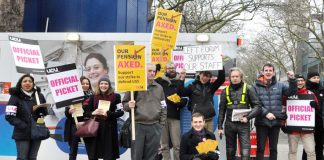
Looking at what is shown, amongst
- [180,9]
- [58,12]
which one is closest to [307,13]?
[180,9]

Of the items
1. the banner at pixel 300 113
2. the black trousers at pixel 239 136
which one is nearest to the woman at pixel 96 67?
the black trousers at pixel 239 136

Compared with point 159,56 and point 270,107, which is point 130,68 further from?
point 270,107

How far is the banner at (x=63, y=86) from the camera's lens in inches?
301

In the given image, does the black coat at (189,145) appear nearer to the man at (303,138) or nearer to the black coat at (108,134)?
the black coat at (108,134)

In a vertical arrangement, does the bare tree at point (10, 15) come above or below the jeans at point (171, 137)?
above

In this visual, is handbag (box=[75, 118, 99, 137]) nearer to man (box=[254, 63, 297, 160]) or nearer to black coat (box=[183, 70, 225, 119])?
black coat (box=[183, 70, 225, 119])

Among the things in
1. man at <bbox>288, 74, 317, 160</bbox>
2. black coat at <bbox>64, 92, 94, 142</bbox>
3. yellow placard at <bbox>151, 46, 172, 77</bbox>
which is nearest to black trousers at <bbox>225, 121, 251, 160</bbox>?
man at <bbox>288, 74, 317, 160</bbox>

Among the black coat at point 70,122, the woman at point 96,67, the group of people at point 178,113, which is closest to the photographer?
the group of people at point 178,113

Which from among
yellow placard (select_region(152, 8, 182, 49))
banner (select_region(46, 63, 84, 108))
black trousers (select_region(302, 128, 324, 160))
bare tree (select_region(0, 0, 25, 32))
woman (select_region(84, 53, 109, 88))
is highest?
bare tree (select_region(0, 0, 25, 32))

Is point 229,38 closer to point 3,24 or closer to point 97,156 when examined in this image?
point 97,156

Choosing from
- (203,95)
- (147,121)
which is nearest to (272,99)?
(203,95)

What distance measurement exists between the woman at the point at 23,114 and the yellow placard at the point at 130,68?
4.63ft

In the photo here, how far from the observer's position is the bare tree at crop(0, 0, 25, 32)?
10.5 metres

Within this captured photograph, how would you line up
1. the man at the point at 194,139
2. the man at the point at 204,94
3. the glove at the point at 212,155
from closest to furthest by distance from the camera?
the glove at the point at 212,155 → the man at the point at 194,139 → the man at the point at 204,94
